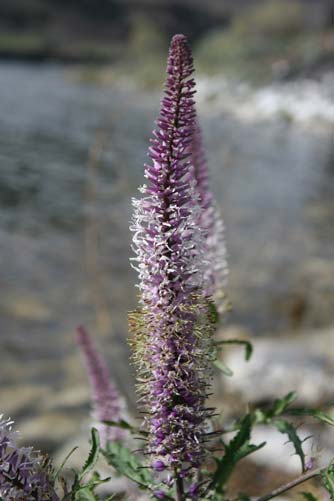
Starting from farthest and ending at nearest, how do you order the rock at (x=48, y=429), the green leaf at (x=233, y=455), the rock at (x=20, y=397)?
the rock at (x=20, y=397) < the rock at (x=48, y=429) < the green leaf at (x=233, y=455)

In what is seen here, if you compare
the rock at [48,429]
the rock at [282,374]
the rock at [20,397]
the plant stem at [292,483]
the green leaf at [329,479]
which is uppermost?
the rock at [20,397]

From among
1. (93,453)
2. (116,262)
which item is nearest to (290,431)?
(93,453)

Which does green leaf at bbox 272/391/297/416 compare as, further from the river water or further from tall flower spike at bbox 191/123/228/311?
the river water

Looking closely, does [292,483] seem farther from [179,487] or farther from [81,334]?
[81,334]

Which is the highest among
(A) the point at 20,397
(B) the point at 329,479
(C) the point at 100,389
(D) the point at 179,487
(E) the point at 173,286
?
(A) the point at 20,397

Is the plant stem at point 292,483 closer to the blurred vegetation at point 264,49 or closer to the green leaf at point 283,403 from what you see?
the green leaf at point 283,403

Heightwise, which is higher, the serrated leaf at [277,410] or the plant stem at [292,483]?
the serrated leaf at [277,410]

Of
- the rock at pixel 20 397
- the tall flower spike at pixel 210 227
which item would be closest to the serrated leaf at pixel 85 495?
the tall flower spike at pixel 210 227
